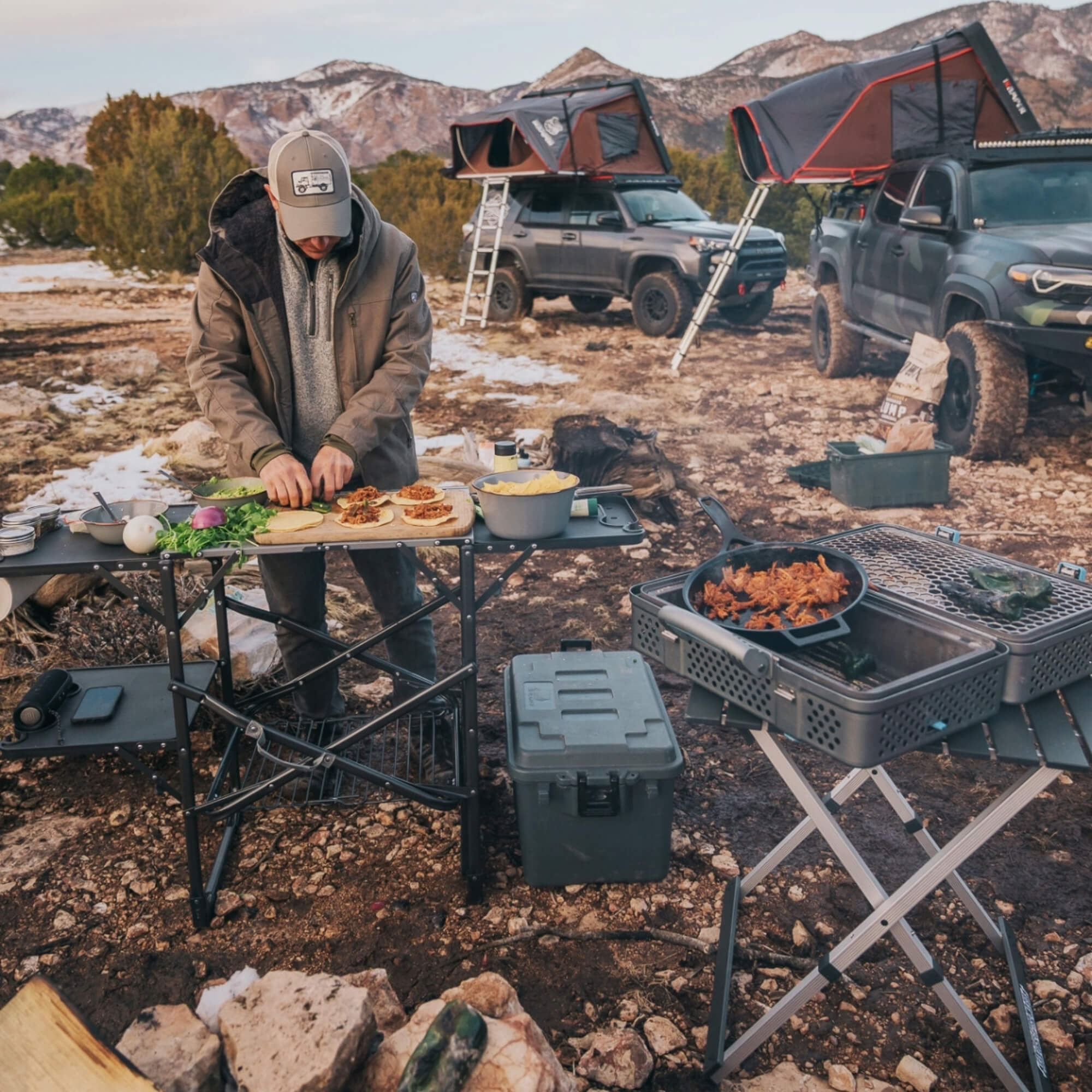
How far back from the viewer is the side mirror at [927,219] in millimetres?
7598

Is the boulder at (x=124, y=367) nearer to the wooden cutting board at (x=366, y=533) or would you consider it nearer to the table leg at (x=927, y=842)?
the wooden cutting board at (x=366, y=533)

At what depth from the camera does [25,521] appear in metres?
2.89

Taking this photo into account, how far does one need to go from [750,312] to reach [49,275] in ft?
44.2

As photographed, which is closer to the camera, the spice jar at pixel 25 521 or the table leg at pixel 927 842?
the table leg at pixel 927 842

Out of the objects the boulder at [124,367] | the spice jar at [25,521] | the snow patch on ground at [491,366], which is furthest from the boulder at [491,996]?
the boulder at [124,367]

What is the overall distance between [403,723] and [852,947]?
2.13 meters

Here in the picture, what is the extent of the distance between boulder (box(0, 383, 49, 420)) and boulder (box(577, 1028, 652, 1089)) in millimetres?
8085

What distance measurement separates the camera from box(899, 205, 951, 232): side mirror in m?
7.60

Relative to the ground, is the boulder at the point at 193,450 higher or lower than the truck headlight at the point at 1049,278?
lower

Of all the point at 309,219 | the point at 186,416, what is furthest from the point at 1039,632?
the point at 186,416

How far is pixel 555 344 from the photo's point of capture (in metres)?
12.5

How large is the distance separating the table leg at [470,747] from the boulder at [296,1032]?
84 centimetres

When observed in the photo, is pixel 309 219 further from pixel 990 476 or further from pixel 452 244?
pixel 452 244

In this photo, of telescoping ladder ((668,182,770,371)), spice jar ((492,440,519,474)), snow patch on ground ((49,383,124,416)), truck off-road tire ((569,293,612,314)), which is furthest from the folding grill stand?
truck off-road tire ((569,293,612,314))
